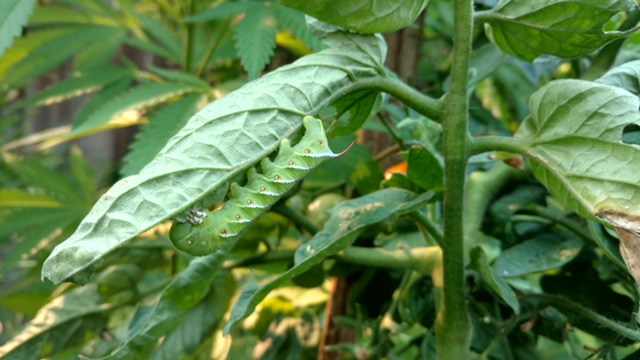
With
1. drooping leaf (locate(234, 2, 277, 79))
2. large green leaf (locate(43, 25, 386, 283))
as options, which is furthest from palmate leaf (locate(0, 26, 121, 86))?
large green leaf (locate(43, 25, 386, 283))

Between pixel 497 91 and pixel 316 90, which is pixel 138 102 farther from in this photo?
pixel 497 91

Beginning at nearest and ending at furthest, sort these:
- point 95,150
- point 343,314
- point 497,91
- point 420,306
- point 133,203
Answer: point 133,203 → point 420,306 → point 343,314 → point 497,91 → point 95,150

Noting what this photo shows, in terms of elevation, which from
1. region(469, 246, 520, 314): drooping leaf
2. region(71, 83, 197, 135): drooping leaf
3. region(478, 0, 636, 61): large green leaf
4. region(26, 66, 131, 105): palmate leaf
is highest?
region(26, 66, 131, 105): palmate leaf

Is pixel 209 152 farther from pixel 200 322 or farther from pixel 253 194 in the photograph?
pixel 200 322

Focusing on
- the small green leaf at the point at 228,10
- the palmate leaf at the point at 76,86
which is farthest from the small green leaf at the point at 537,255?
the palmate leaf at the point at 76,86

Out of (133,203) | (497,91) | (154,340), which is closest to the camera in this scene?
(133,203)

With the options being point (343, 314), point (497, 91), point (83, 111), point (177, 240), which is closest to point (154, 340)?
point (177, 240)

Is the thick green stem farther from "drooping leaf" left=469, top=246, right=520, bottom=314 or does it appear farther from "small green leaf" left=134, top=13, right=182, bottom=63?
"small green leaf" left=134, top=13, right=182, bottom=63
